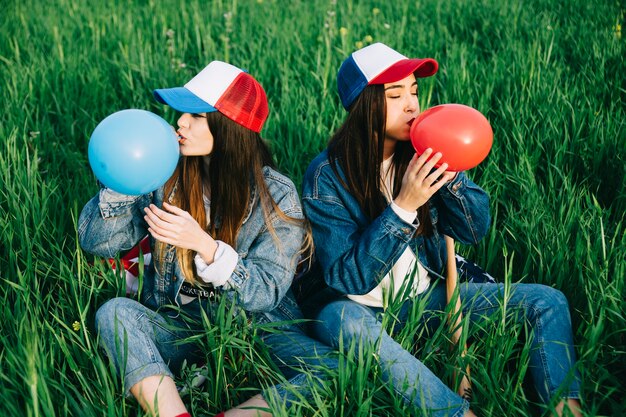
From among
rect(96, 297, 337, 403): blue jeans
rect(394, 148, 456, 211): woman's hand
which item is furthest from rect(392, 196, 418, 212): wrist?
rect(96, 297, 337, 403): blue jeans

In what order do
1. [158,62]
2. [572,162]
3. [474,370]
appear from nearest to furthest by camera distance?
[474,370], [572,162], [158,62]

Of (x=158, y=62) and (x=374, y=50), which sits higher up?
(x=374, y=50)

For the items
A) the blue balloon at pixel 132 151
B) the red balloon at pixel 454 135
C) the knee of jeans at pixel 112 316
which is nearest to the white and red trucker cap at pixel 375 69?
the red balloon at pixel 454 135

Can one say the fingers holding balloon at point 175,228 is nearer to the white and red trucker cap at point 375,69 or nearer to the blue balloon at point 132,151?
the blue balloon at point 132,151

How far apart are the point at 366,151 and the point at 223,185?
18.4 inches

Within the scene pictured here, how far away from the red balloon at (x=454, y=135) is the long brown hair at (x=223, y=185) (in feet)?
1.67

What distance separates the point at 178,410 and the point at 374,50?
122 centimetres

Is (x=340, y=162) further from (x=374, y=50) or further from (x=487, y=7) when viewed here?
(x=487, y=7)

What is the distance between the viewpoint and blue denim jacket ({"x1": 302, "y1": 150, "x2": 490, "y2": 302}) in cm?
184

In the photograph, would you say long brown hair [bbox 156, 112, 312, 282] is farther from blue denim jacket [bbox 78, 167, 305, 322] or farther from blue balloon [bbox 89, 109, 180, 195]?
blue balloon [bbox 89, 109, 180, 195]

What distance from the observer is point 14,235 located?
2.19 metres

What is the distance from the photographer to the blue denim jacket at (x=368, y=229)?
72.6 inches

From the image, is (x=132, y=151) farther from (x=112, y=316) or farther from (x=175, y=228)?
(x=112, y=316)

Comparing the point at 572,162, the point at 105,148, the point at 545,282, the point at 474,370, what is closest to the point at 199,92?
the point at 105,148
